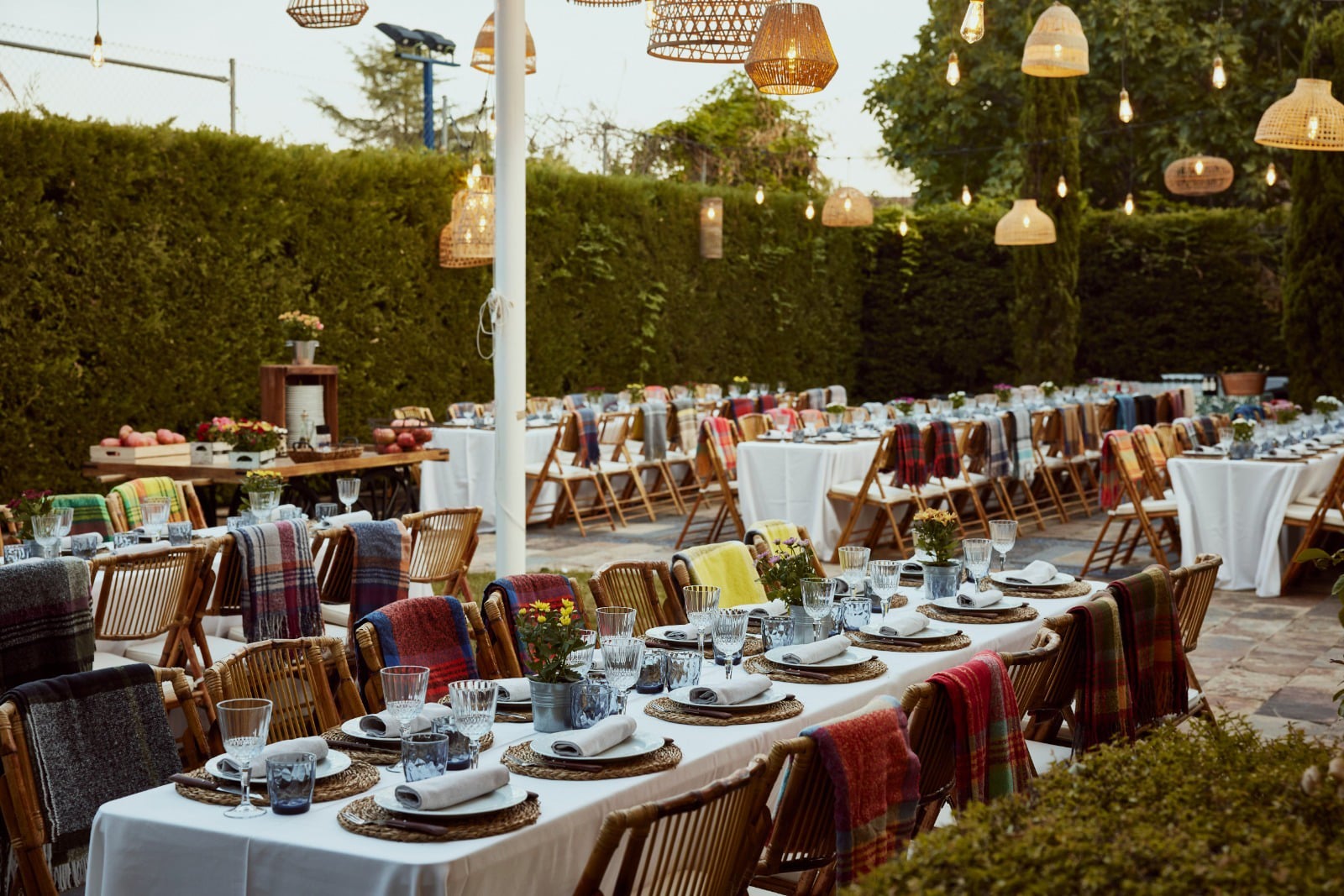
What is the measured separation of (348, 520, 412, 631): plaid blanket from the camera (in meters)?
5.51

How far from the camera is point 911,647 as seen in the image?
397 cm

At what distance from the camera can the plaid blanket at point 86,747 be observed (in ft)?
9.64

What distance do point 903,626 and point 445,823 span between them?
73.9 inches

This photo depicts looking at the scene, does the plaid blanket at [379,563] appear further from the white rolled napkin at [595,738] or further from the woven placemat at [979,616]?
the white rolled napkin at [595,738]

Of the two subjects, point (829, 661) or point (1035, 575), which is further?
point (1035, 575)

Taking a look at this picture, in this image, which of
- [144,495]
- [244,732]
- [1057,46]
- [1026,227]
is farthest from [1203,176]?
[244,732]

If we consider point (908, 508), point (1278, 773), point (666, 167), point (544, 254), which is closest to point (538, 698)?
point (1278, 773)

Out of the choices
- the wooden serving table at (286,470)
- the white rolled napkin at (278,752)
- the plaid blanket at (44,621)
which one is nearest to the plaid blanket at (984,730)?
the white rolled napkin at (278,752)

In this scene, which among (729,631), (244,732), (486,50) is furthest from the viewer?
(486,50)

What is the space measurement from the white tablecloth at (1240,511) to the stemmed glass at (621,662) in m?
5.85

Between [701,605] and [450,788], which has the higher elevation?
[701,605]

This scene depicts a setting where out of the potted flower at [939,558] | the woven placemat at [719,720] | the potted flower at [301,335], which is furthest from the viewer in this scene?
the potted flower at [301,335]

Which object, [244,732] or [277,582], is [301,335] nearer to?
[277,582]

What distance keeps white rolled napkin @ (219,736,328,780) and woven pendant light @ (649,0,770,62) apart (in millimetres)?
3106
